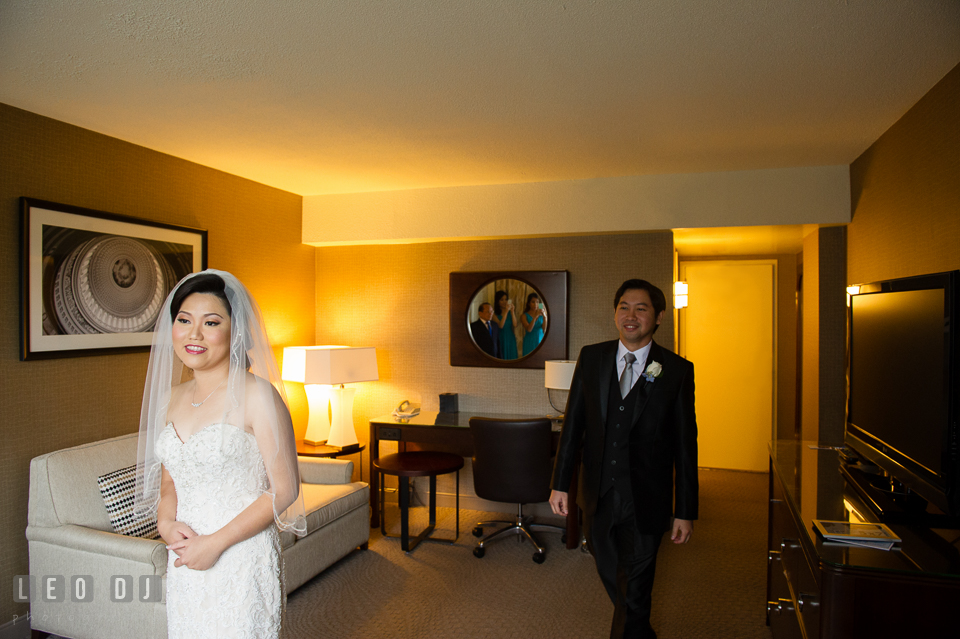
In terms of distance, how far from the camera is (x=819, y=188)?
4.10 meters

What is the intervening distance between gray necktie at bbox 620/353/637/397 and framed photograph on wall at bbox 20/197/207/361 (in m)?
2.67

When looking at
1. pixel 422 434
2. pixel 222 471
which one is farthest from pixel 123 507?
pixel 422 434

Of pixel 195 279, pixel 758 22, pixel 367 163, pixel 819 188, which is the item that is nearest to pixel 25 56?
pixel 195 279

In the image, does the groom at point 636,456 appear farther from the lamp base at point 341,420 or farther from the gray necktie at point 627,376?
the lamp base at point 341,420

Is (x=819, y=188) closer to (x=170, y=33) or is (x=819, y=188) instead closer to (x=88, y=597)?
(x=170, y=33)

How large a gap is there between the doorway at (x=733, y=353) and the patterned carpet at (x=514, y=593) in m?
1.80

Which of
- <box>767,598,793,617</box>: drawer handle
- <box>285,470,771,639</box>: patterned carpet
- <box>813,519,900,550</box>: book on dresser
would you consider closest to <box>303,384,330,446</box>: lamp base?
<box>285,470,771,639</box>: patterned carpet

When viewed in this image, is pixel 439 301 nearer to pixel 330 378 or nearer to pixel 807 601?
pixel 330 378

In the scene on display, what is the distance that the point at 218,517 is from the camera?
1811mm

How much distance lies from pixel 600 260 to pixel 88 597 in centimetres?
359

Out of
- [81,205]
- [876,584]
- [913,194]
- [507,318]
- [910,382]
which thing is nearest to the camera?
[876,584]

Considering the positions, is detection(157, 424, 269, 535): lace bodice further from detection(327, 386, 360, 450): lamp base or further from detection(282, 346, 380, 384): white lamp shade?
detection(327, 386, 360, 450): lamp base

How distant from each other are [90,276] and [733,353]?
17.7 feet

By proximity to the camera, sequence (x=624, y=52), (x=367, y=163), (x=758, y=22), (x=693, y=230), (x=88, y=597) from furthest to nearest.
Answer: (x=693, y=230) → (x=367, y=163) → (x=88, y=597) → (x=624, y=52) → (x=758, y=22)
